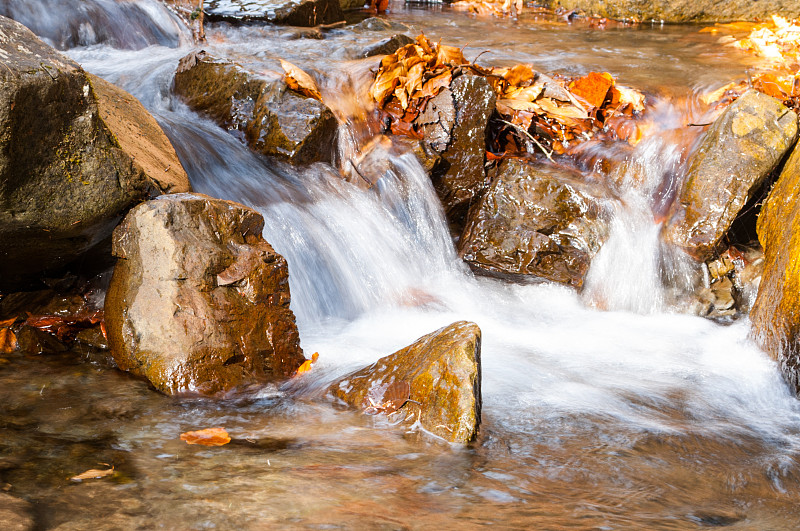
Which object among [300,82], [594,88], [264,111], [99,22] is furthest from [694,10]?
[99,22]

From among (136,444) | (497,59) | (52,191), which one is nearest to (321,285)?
(52,191)

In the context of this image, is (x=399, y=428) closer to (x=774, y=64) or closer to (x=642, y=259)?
(x=642, y=259)

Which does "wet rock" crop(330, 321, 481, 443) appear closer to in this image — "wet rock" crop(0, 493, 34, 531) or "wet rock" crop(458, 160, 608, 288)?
"wet rock" crop(0, 493, 34, 531)

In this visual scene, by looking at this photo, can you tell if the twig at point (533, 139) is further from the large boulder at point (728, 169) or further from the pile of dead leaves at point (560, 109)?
the large boulder at point (728, 169)

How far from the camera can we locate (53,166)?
3258mm

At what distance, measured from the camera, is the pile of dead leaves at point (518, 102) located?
19.2ft

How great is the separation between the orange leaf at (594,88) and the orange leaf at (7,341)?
197 inches

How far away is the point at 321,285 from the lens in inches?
186

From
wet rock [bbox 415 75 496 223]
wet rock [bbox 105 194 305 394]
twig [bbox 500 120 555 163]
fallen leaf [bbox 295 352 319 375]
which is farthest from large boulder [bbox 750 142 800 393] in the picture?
wet rock [bbox 105 194 305 394]

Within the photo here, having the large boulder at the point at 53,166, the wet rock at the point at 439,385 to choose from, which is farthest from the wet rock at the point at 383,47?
the wet rock at the point at 439,385

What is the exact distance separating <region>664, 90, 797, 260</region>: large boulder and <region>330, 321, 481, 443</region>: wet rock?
2957 millimetres

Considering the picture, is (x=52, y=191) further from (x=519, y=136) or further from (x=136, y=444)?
(x=519, y=136)

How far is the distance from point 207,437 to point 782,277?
357 cm

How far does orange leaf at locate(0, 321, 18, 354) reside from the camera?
345cm
